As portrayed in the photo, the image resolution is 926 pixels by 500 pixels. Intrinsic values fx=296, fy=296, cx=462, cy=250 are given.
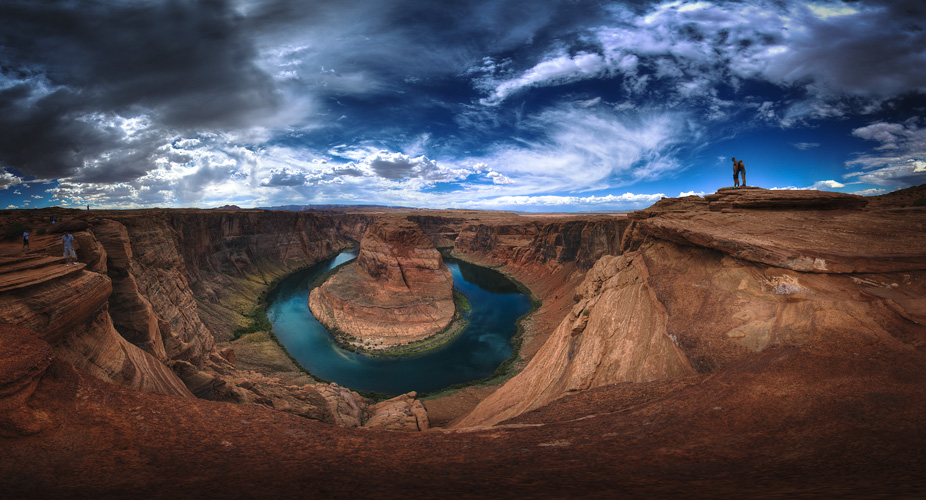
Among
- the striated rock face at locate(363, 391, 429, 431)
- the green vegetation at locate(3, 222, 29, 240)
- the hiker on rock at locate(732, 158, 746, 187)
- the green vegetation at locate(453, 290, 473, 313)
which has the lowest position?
the striated rock face at locate(363, 391, 429, 431)

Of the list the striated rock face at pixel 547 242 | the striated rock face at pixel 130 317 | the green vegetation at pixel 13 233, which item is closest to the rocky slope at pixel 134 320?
the striated rock face at pixel 130 317

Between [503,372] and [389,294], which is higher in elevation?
[389,294]

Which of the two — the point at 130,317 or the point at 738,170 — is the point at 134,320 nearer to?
the point at 130,317

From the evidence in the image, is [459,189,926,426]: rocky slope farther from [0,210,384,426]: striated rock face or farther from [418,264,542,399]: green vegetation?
[0,210,384,426]: striated rock face

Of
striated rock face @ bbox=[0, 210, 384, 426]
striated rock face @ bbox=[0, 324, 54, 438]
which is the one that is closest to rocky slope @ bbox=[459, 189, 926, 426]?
striated rock face @ bbox=[0, 210, 384, 426]

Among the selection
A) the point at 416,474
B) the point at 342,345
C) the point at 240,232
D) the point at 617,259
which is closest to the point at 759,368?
the point at 416,474

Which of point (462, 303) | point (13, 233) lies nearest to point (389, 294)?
point (462, 303)
